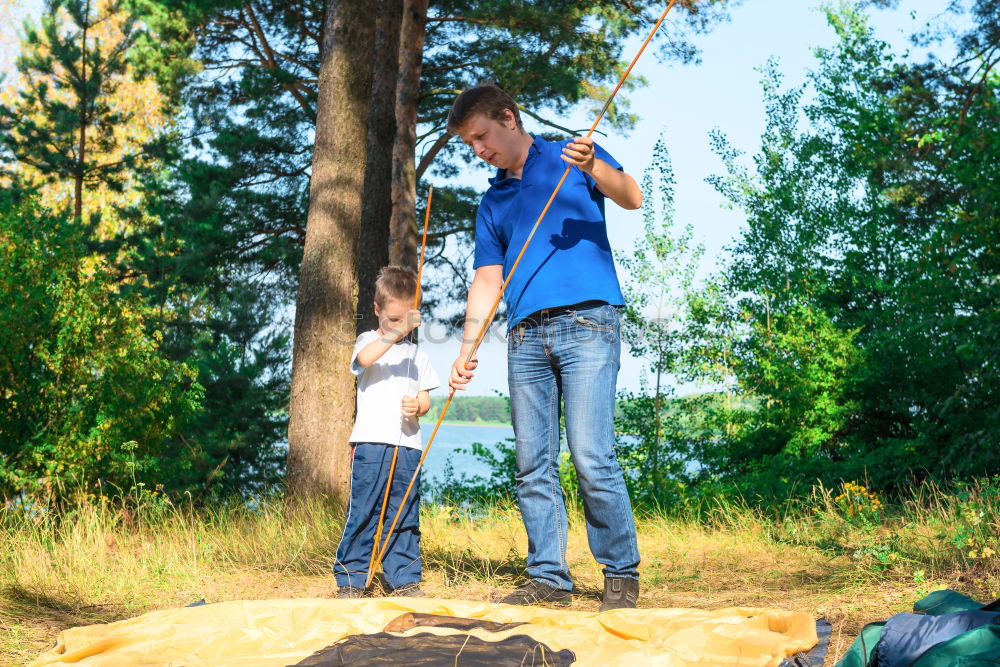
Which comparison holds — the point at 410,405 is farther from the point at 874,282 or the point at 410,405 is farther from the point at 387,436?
the point at 874,282

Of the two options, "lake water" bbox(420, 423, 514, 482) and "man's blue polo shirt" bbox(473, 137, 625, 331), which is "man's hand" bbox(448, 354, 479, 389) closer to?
"man's blue polo shirt" bbox(473, 137, 625, 331)

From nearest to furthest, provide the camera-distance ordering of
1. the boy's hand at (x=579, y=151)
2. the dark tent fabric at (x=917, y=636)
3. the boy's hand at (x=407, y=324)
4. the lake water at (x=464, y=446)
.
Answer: the dark tent fabric at (x=917, y=636) → the boy's hand at (x=579, y=151) → the boy's hand at (x=407, y=324) → the lake water at (x=464, y=446)

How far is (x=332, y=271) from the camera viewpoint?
5.74 m

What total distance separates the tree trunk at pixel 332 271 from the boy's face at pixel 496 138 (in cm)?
285

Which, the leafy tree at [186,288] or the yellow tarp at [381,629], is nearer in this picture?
the yellow tarp at [381,629]

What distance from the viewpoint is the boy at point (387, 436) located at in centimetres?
320

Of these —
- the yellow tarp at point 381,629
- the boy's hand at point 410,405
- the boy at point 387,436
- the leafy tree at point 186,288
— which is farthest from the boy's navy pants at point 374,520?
the leafy tree at point 186,288

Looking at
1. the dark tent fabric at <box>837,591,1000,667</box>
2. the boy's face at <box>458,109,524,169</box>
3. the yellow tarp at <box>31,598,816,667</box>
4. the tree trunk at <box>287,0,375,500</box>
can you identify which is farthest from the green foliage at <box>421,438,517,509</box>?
the dark tent fabric at <box>837,591,1000,667</box>

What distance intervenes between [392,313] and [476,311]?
364 millimetres

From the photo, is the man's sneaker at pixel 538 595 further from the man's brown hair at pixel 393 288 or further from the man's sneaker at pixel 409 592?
the man's brown hair at pixel 393 288

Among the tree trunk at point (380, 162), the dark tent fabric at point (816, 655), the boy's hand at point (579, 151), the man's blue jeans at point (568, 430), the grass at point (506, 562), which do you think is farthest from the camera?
the tree trunk at point (380, 162)

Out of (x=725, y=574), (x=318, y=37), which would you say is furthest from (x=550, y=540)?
(x=318, y=37)

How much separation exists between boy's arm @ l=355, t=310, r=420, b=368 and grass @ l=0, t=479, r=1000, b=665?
3.22ft

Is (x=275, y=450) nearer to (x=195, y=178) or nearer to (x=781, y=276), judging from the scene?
(x=195, y=178)
